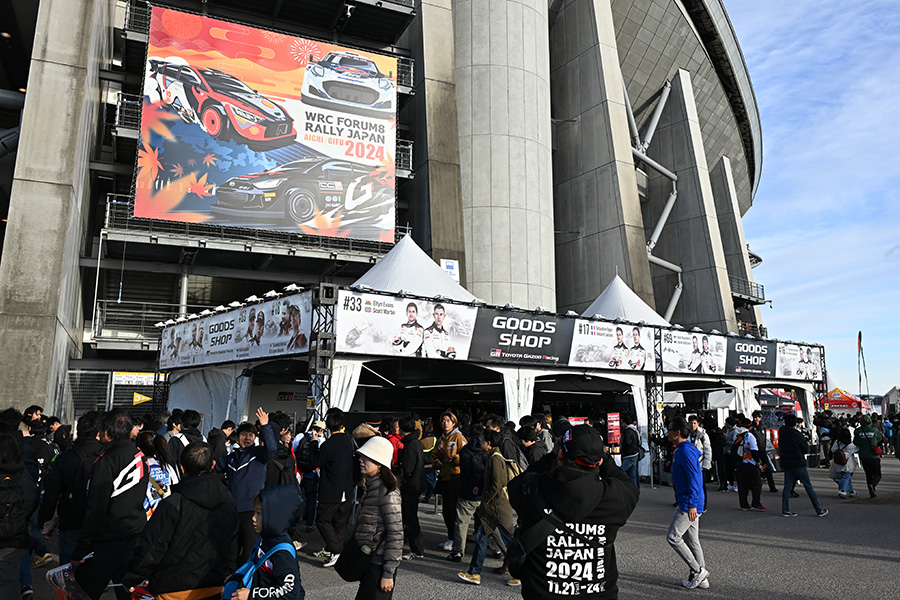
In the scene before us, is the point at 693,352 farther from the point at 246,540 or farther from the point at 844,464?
the point at 246,540

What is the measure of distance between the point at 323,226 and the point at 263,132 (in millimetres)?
4475

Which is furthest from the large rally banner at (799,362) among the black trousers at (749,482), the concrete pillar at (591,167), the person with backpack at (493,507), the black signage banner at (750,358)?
the person with backpack at (493,507)

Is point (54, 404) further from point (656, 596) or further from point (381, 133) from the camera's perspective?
point (656, 596)

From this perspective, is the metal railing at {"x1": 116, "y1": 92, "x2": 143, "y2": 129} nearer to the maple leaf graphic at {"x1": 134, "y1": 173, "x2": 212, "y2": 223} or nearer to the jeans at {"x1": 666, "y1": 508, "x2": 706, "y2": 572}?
the maple leaf graphic at {"x1": 134, "y1": 173, "x2": 212, "y2": 223}

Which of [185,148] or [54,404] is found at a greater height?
[185,148]

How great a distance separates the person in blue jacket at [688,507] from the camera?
6.75m

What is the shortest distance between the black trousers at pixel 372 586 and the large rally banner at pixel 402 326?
9513mm

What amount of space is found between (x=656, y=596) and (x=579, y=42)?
34.8 meters

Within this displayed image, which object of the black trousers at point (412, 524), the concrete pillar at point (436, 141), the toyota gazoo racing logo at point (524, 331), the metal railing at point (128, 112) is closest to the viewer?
the black trousers at point (412, 524)

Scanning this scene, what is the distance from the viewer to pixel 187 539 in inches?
154

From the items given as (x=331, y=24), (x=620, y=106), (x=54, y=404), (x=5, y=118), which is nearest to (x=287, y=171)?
(x=331, y=24)

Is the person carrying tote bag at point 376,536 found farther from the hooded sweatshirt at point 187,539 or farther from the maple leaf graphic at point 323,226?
the maple leaf graphic at point 323,226

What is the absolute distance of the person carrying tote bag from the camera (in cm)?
430

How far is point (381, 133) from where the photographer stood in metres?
28.2
